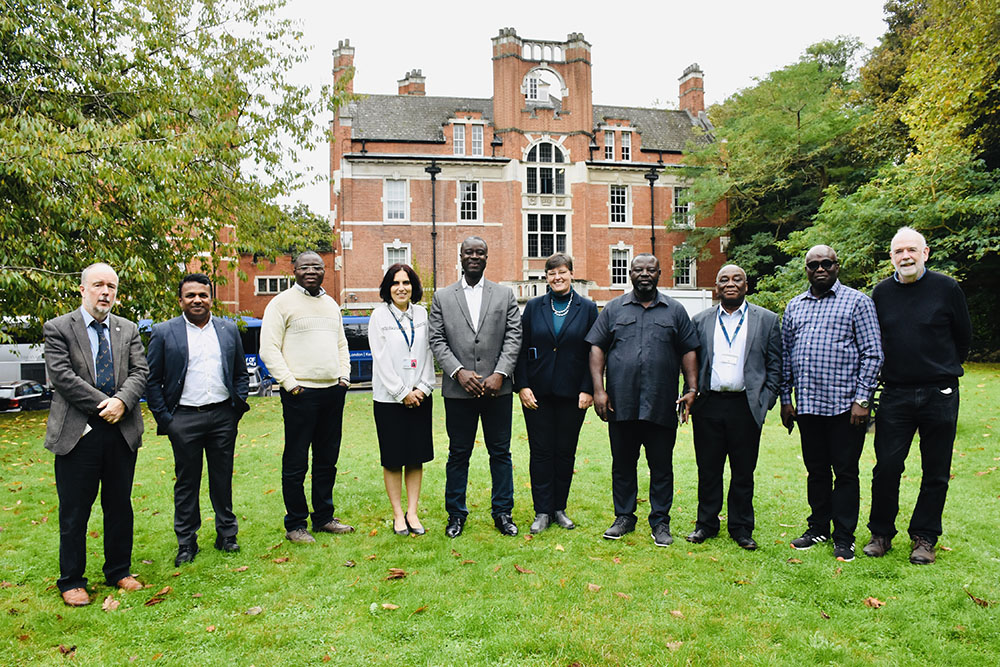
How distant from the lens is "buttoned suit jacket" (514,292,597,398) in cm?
544

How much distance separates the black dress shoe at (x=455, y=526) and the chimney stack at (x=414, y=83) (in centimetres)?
3744

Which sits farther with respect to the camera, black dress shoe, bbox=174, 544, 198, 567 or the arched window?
the arched window

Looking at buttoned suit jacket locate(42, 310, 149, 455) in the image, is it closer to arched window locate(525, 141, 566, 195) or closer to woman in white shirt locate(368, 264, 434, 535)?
woman in white shirt locate(368, 264, 434, 535)

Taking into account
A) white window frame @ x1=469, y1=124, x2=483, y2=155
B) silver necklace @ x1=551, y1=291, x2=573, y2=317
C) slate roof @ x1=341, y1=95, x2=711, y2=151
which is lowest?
silver necklace @ x1=551, y1=291, x2=573, y2=317

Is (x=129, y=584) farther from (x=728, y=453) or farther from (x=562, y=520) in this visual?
(x=728, y=453)

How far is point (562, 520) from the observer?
5703 mm

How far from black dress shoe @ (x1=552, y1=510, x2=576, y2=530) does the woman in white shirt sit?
47.0 inches

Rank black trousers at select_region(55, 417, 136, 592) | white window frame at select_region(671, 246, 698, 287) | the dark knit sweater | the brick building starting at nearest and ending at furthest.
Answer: black trousers at select_region(55, 417, 136, 592), the dark knit sweater, the brick building, white window frame at select_region(671, 246, 698, 287)

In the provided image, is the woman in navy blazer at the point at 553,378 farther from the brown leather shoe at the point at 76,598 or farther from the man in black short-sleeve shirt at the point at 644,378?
the brown leather shoe at the point at 76,598

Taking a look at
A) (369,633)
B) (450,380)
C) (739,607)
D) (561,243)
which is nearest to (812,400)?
(739,607)

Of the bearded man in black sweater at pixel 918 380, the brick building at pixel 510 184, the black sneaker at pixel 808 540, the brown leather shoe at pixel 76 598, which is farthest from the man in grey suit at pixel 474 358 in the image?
the brick building at pixel 510 184

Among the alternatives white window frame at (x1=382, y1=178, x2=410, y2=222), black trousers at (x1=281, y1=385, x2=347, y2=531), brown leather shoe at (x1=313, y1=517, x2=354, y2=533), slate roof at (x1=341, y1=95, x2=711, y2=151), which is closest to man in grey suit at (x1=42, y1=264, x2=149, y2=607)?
black trousers at (x1=281, y1=385, x2=347, y2=531)

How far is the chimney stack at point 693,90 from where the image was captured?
4006 cm

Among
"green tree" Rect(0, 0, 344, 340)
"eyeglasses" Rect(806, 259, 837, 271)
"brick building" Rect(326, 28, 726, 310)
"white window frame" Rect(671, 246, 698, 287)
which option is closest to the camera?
"eyeglasses" Rect(806, 259, 837, 271)
